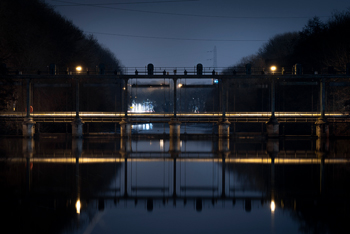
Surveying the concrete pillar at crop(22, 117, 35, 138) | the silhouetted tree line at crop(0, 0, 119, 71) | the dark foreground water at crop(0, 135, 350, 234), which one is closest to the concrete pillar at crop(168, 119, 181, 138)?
the silhouetted tree line at crop(0, 0, 119, 71)

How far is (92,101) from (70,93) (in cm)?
734

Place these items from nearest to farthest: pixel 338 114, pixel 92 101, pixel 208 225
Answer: pixel 208 225
pixel 338 114
pixel 92 101

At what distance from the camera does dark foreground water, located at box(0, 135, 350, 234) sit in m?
9.54

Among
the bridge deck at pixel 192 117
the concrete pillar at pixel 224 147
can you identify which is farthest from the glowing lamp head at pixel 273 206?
the bridge deck at pixel 192 117

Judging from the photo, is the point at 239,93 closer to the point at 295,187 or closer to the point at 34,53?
the point at 34,53

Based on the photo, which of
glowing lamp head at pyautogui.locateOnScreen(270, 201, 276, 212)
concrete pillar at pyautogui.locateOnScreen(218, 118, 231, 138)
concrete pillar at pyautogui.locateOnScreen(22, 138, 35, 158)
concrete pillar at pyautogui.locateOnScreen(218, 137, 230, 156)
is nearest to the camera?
glowing lamp head at pyautogui.locateOnScreen(270, 201, 276, 212)

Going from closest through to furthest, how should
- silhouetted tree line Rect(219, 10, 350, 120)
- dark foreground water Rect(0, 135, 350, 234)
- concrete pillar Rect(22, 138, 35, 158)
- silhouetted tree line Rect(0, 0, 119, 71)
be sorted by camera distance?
1. dark foreground water Rect(0, 135, 350, 234)
2. concrete pillar Rect(22, 138, 35, 158)
3. silhouetted tree line Rect(219, 10, 350, 120)
4. silhouetted tree line Rect(0, 0, 119, 71)

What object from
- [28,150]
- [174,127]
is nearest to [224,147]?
[174,127]

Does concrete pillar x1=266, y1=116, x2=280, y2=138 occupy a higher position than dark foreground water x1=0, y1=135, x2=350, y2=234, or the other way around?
concrete pillar x1=266, y1=116, x2=280, y2=138

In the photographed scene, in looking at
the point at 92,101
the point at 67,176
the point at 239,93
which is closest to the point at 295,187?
the point at 67,176

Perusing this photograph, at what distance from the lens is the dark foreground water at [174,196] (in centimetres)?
954

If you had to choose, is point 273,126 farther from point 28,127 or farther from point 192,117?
point 28,127

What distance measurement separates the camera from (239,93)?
7375 centimetres

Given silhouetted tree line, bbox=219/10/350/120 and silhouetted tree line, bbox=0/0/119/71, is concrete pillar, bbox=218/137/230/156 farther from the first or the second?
silhouetted tree line, bbox=0/0/119/71
